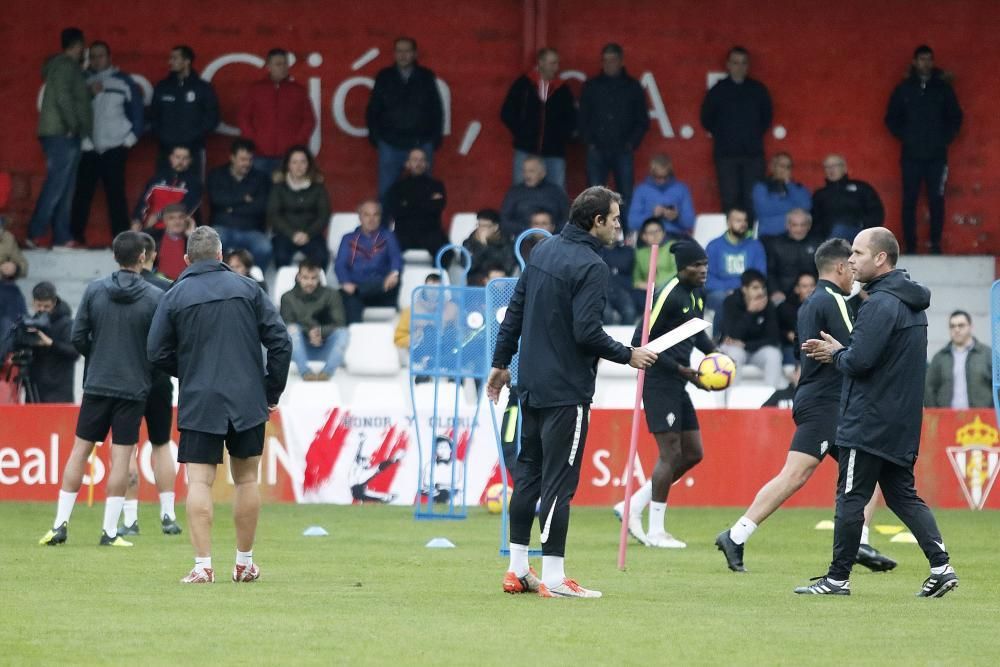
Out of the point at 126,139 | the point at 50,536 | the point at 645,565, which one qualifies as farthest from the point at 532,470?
the point at 126,139

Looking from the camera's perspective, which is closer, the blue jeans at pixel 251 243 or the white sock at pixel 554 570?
the white sock at pixel 554 570

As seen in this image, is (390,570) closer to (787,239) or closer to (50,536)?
(50,536)

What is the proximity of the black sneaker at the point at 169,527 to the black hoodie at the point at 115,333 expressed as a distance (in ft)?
5.14

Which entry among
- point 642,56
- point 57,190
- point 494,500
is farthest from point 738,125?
point 57,190

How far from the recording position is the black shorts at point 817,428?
39.8 feet

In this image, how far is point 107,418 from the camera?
535 inches

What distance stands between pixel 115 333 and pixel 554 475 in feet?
14.6

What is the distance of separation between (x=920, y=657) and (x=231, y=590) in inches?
155

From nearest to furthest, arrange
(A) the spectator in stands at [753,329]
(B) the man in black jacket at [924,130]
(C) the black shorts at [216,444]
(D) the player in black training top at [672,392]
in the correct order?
1. (C) the black shorts at [216,444]
2. (D) the player in black training top at [672,392]
3. (A) the spectator in stands at [753,329]
4. (B) the man in black jacket at [924,130]

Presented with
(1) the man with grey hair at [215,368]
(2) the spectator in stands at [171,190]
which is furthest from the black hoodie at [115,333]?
(2) the spectator in stands at [171,190]

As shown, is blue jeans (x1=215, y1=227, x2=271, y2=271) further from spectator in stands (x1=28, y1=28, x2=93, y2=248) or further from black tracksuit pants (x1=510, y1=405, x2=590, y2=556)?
black tracksuit pants (x1=510, y1=405, x2=590, y2=556)

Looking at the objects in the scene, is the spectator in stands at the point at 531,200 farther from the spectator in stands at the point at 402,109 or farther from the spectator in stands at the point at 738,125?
the spectator in stands at the point at 738,125

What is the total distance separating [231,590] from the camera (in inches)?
409

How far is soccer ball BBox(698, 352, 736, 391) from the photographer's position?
12715 mm
